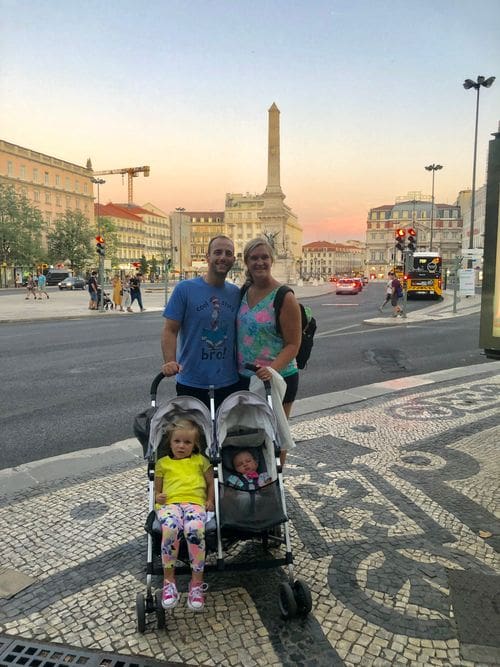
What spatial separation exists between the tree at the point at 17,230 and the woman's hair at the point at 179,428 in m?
54.8

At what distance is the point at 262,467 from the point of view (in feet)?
10.5

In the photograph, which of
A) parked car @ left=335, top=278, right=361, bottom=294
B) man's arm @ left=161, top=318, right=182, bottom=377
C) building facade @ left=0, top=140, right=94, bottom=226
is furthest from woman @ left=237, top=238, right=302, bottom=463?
building facade @ left=0, top=140, right=94, bottom=226

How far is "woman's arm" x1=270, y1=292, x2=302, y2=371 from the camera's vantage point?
340cm

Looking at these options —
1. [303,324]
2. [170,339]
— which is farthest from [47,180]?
[303,324]

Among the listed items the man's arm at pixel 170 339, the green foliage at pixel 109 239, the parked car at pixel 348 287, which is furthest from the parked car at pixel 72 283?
the man's arm at pixel 170 339

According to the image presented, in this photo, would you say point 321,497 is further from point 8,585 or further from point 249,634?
point 8,585

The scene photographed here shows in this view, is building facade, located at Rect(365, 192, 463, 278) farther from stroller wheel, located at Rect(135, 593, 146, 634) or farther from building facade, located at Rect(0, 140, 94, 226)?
stroller wheel, located at Rect(135, 593, 146, 634)

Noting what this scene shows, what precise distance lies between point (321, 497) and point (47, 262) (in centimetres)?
6701

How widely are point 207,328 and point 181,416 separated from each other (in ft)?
2.08

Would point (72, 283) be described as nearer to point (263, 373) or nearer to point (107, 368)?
point (107, 368)

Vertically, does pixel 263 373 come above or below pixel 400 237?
below

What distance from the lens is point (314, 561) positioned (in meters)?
3.21

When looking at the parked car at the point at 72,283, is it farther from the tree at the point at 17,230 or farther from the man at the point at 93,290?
the man at the point at 93,290

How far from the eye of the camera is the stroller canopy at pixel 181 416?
124 inches
